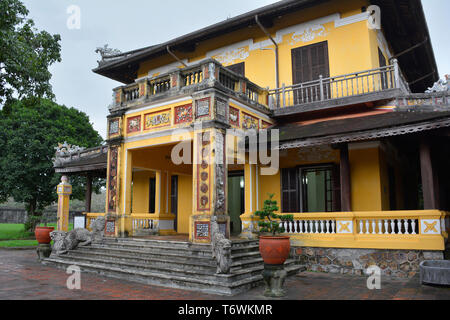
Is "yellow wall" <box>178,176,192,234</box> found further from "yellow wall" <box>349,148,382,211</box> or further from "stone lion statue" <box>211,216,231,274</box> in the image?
"stone lion statue" <box>211,216,231,274</box>

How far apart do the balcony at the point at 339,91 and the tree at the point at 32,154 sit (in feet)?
48.2

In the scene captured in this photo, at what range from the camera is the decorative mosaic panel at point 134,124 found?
10.3 m

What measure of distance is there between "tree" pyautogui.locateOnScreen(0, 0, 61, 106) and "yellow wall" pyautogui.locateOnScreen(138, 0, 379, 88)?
6.09 metres

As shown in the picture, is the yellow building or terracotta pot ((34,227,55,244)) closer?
the yellow building

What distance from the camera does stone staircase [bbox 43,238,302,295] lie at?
6.84 m

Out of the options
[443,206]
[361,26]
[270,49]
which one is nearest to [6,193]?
[270,49]

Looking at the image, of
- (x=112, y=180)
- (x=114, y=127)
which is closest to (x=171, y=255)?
(x=112, y=180)

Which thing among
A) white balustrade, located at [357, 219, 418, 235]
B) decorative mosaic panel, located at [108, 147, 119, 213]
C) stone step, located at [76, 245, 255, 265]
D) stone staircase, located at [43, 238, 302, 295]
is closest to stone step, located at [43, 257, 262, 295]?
stone staircase, located at [43, 238, 302, 295]

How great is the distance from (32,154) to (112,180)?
41.7 feet

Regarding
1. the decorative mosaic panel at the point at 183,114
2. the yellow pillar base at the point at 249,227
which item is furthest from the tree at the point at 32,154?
the yellow pillar base at the point at 249,227

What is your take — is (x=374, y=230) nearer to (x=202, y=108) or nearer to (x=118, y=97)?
(x=202, y=108)

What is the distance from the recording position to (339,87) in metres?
11.1

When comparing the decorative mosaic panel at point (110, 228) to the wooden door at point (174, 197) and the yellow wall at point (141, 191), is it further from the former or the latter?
the yellow wall at point (141, 191)
